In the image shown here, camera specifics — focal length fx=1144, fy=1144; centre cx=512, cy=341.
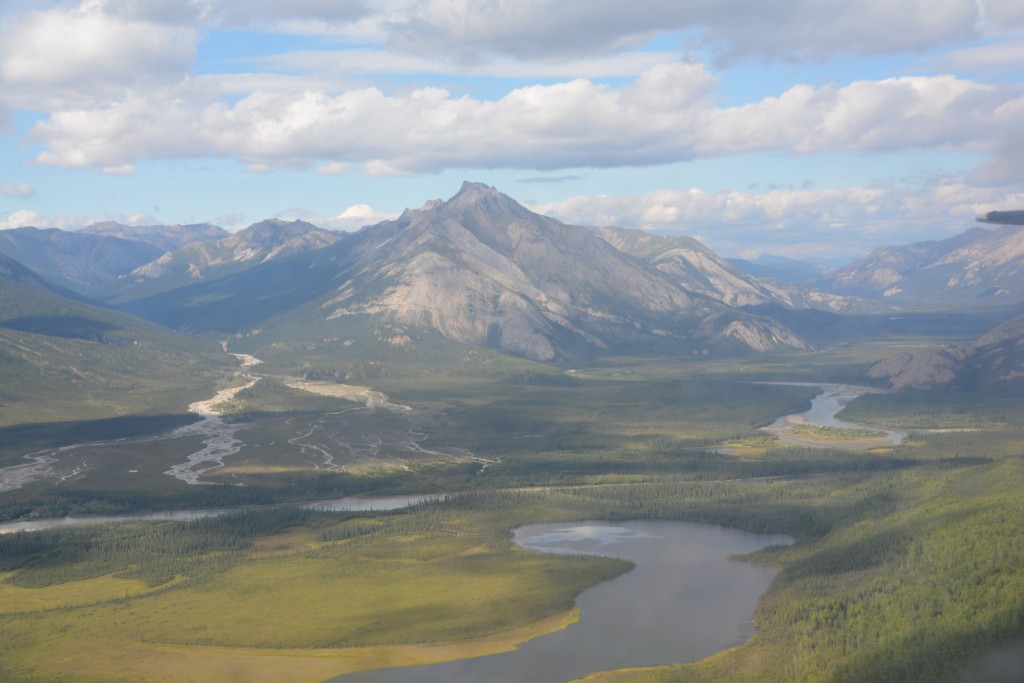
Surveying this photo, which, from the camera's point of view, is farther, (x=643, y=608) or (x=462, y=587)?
(x=462, y=587)

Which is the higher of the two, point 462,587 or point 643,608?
point 462,587

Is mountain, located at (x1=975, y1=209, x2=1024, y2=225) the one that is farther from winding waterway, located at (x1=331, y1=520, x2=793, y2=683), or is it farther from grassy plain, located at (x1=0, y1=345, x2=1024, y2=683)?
winding waterway, located at (x1=331, y1=520, x2=793, y2=683)

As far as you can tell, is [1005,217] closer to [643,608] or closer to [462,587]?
[643,608]

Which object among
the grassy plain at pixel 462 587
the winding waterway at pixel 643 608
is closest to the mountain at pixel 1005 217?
the grassy plain at pixel 462 587

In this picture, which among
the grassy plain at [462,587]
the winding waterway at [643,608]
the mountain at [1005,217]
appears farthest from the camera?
the mountain at [1005,217]

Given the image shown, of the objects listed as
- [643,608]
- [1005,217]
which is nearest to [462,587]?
[643,608]

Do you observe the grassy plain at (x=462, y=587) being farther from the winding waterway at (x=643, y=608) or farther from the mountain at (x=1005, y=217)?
the mountain at (x=1005, y=217)

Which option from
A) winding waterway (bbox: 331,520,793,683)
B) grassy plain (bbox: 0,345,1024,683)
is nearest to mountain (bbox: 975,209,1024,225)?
grassy plain (bbox: 0,345,1024,683)

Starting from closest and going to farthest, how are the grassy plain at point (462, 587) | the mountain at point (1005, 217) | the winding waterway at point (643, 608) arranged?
1. the grassy plain at point (462, 587)
2. the winding waterway at point (643, 608)
3. the mountain at point (1005, 217)
